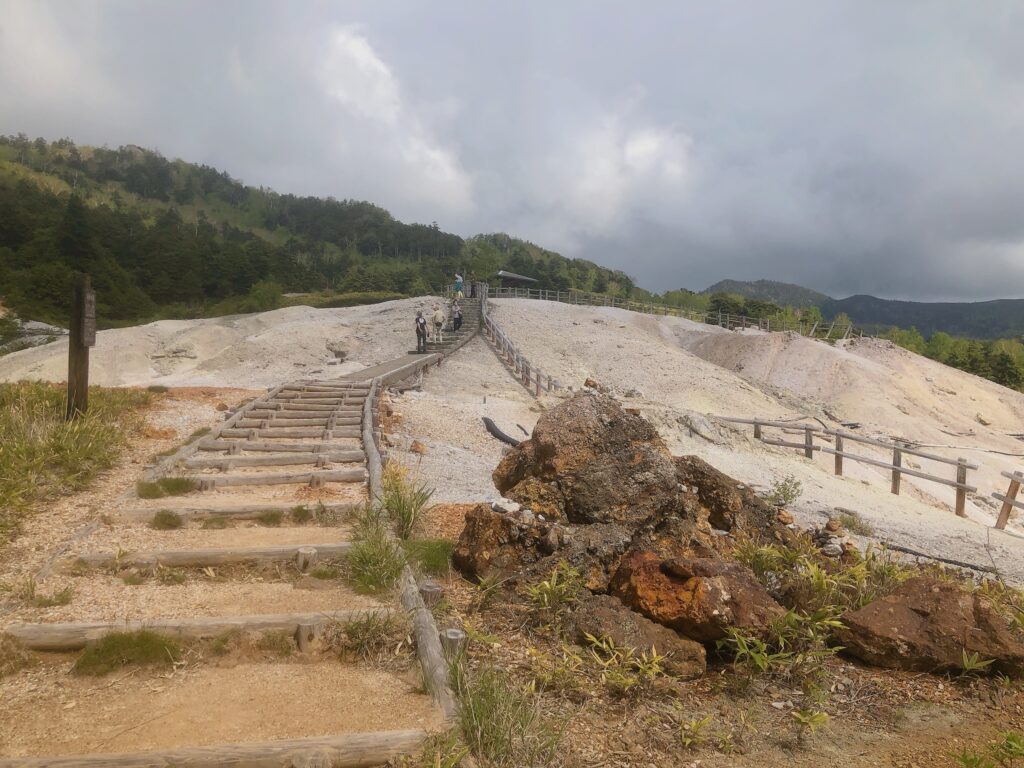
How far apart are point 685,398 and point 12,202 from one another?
61.2 metres

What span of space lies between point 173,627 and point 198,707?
0.78 metres

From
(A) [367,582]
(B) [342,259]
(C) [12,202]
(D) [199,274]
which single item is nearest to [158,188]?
(B) [342,259]

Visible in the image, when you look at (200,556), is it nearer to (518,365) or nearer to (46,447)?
(46,447)

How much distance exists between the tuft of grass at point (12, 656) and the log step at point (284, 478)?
10.7ft

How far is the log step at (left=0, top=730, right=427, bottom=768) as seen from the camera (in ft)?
8.52

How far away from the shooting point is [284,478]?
7188 mm

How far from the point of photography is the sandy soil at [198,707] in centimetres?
283

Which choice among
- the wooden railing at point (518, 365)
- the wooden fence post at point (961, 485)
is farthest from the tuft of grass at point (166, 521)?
the wooden railing at point (518, 365)

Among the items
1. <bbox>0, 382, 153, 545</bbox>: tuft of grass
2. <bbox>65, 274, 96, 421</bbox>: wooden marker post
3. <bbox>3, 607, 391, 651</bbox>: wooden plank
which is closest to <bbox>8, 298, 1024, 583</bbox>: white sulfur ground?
<bbox>3, 607, 391, 651</bbox>: wooden plank

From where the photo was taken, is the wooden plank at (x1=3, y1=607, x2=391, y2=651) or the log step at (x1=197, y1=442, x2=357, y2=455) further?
the log step at (x1=197, y1=442, x2=357, y2=455)

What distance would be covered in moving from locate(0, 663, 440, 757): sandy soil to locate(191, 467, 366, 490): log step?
11.4 ft

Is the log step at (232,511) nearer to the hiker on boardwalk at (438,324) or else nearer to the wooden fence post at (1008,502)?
the wooden fence post at (1008,502)

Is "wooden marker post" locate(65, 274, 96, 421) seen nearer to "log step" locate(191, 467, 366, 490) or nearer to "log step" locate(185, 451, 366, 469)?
"log step" locate(185, 451, 366, 469)

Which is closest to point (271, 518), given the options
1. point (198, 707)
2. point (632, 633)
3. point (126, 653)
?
point (126, 653)
